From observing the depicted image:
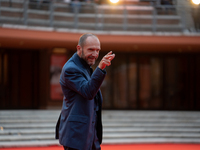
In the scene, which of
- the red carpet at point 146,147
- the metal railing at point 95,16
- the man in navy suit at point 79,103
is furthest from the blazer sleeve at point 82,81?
the metal railing at point 95,16

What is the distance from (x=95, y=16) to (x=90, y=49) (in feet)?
37.9

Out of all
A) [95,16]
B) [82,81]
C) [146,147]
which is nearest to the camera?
[82,81]

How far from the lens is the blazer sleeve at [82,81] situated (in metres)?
2.27

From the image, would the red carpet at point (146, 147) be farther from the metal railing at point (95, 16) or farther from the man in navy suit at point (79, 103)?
the man in navy suit at point (79, 103)

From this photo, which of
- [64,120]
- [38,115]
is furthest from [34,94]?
[64,120]

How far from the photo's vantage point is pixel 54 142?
30.5ft

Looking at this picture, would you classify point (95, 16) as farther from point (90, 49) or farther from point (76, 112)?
point (76, 112)

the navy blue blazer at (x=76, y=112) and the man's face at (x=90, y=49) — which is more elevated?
the man's face at (x=90, y=49)

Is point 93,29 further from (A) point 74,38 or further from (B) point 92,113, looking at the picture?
(B) point 92,113

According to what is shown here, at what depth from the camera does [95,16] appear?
44.9ft

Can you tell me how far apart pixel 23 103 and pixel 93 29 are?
20.9 feet

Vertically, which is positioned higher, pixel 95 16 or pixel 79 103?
pixel 95 16

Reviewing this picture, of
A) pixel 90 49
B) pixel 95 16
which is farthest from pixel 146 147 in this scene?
pixel 90 49

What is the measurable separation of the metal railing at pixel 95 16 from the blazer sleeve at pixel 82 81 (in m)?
10.8
